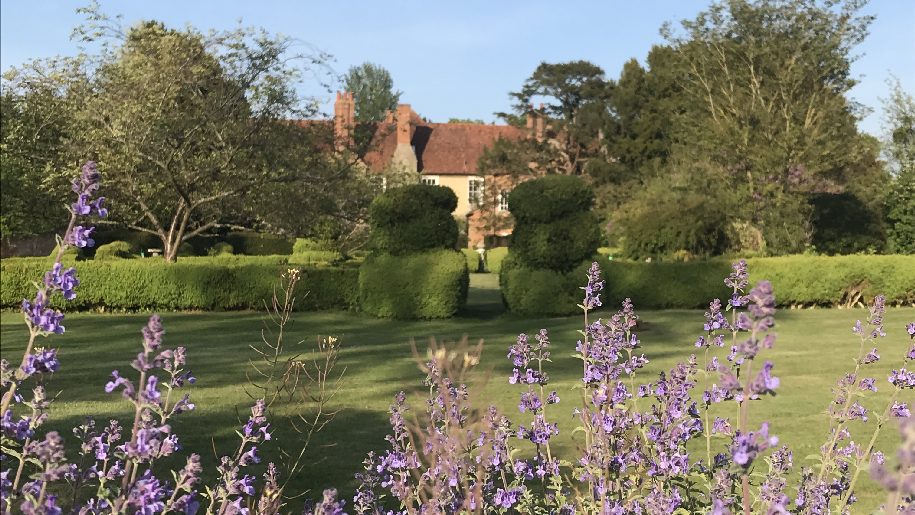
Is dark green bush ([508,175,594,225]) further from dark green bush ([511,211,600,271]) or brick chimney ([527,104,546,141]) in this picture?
brick chimney ([527,104,546,141])

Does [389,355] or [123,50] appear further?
[123,50]

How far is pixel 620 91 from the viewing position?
4416cm

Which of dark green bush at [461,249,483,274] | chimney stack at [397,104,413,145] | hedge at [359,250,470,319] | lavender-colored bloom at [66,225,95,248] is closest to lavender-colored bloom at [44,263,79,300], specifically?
lavender-colored bloom at [66,225,95,248]

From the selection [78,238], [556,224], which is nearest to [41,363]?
[78,238]

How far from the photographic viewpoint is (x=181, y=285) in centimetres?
1728

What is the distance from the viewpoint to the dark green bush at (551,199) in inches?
613

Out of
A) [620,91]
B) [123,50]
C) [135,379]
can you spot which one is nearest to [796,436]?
[135,379]

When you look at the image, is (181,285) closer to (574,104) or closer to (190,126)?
(190,126)

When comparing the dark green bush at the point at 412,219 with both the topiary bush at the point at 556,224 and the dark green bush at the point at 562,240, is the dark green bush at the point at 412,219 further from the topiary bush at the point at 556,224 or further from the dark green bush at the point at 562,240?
the dark green bush at the point at 562,240

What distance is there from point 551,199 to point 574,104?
32349mm

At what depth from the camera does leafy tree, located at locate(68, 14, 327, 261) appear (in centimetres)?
1762

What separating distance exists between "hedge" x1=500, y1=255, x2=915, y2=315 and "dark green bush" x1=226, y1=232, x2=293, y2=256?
58.8 ft

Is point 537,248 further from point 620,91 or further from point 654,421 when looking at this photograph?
point 620,91

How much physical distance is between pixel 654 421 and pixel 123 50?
64.2 ft
